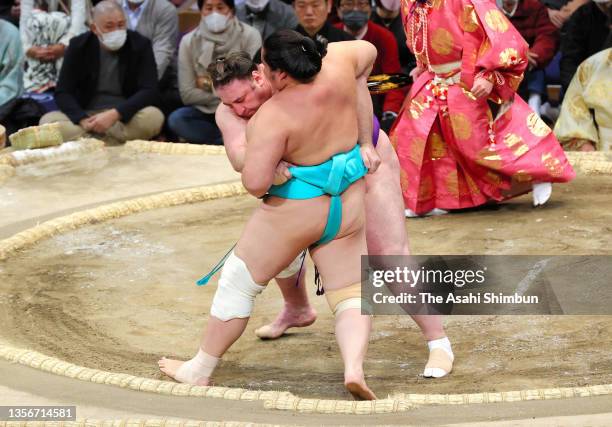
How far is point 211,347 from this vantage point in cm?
281

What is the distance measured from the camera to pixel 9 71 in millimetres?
5855

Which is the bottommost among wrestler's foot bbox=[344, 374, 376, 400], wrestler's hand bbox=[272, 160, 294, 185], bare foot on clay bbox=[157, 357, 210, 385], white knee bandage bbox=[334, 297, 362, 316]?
bare foot on clay bbox=[157, 357, 210, 385]

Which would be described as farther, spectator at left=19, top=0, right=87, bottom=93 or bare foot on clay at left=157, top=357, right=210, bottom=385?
spectator at left=19, top=0, right=87, bottom=93

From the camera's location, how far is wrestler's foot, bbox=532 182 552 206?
14.1 feet

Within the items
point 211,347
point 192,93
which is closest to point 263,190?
point 211,347

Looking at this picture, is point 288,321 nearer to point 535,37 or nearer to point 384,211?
point 384,211

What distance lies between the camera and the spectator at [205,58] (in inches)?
224

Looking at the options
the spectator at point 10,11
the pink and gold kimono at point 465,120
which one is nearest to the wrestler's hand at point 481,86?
the pink and gold kimono at point 465,120

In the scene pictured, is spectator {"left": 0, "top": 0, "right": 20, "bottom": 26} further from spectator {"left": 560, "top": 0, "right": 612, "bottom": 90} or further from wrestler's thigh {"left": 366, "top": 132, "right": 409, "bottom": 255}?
wrestler's thigh {"left": 366, "top": 132, "right": 409, "bottom": 255}

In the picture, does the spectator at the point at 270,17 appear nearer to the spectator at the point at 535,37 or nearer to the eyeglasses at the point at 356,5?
the eyeglasses at the point at 356,5

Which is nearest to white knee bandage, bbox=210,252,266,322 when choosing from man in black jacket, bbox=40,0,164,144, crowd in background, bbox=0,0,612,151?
crowd in background, bbox=0,0,612,151

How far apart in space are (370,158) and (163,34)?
3546 millimetres

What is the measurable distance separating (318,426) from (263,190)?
1.79 ft

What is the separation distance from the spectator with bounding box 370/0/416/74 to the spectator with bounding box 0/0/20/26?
199 cm
